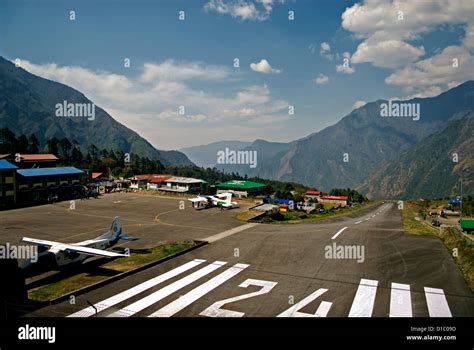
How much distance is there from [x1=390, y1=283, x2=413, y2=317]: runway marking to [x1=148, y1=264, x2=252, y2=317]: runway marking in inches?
458

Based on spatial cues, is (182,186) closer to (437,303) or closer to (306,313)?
(306,313)

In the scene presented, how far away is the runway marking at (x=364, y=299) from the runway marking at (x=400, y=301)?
116 centimetres

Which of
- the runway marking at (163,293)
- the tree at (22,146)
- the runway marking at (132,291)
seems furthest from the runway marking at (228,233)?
the tree at (22,146)

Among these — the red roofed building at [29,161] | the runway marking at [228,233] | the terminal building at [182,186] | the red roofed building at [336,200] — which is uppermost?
the red roofed building at [29,161]

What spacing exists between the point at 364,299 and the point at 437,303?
4.46 m

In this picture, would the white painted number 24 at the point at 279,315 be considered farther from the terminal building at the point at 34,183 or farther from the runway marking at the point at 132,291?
the terminal building at the point at 34,183

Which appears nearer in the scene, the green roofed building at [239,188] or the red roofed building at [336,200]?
the green roofed building at [239,188]

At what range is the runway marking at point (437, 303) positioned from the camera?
1841 centimetres

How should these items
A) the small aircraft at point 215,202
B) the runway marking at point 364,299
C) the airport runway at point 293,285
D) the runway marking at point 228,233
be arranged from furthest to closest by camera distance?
1. the small aircraft at point 215,202
2. the runway marking at point 228,233
3. the airport runway at point 293,285
4. the runway marking at point 364,299

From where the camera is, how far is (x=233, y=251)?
32.5 meters
